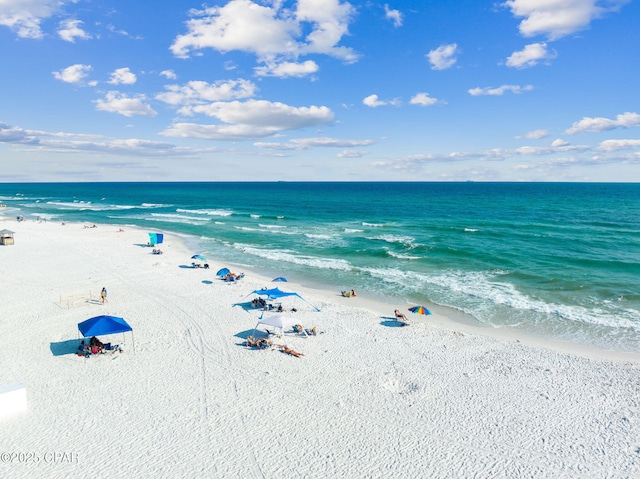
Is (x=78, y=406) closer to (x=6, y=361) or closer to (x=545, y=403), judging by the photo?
(x=6, y=361)

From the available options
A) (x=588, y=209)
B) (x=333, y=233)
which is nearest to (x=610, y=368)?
(x=333, y=233)

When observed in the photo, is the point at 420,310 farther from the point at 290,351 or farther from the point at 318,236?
the point at 318,236

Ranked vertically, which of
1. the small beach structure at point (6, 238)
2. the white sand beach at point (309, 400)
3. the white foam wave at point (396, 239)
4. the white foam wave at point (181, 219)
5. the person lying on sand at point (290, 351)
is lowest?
the white sand beach at point (309, 400)

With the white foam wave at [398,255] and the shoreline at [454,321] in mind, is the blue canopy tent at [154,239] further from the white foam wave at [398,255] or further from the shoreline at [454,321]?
the white foam wave at [398,255]

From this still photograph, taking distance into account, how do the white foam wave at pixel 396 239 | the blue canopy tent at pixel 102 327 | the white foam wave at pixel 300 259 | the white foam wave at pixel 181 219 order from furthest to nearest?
1. the white foam wave at pixel 181 219
2. the white foam wave at pixel 396 239
3. the white foam wave at pixel 300 259
4. the blue canopy tent at pixel 102 327

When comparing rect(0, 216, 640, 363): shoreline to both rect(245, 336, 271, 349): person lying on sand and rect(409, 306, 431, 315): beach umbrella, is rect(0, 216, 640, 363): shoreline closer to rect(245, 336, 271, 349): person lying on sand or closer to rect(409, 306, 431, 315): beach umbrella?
rect(409, 306, 431, 315): beach umbrella

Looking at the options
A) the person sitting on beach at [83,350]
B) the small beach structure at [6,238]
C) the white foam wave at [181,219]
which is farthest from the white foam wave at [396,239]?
the small beach structure at [6,238]

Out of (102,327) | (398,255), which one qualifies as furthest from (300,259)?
(102,327)

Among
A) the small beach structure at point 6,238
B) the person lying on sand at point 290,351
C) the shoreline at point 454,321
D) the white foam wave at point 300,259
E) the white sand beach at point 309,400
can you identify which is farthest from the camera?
the small beach structure at point 6,238
